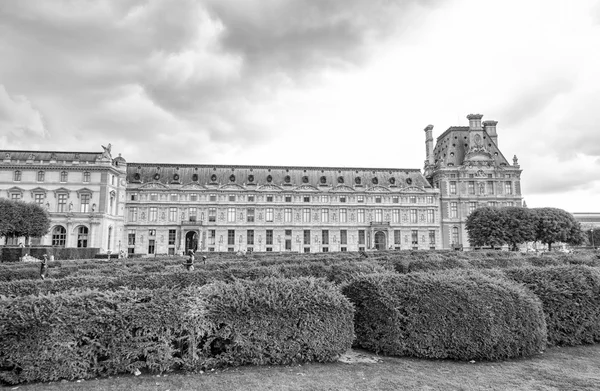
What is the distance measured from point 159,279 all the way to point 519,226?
60.0m

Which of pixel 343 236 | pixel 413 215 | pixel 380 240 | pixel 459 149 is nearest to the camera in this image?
pixel 343 236

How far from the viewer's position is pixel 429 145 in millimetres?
78125

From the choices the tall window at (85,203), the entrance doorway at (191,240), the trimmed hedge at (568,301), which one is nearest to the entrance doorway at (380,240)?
the entrance doorway at (191,240)

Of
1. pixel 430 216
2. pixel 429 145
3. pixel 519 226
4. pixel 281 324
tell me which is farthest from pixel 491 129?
pixel 281 324

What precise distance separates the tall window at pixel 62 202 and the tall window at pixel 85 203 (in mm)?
2232

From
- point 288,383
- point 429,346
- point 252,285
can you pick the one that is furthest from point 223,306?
point 429,346

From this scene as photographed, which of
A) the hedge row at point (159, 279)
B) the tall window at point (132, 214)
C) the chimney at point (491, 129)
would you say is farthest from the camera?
the chimney at point (491, 129)

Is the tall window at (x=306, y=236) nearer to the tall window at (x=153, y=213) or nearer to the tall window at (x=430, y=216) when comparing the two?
the tall window at (x=430, y=216)

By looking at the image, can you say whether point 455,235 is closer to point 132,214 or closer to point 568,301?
point 132,214

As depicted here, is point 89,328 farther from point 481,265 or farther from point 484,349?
point 481,265

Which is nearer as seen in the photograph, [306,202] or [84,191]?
[84,191]

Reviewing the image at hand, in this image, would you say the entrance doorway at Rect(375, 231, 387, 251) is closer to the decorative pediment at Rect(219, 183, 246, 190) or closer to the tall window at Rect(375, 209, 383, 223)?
the tall window at Rect(375, 209, 383, 223)

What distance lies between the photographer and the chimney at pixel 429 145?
255 feet

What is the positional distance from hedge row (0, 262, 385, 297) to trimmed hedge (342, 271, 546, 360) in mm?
1433
